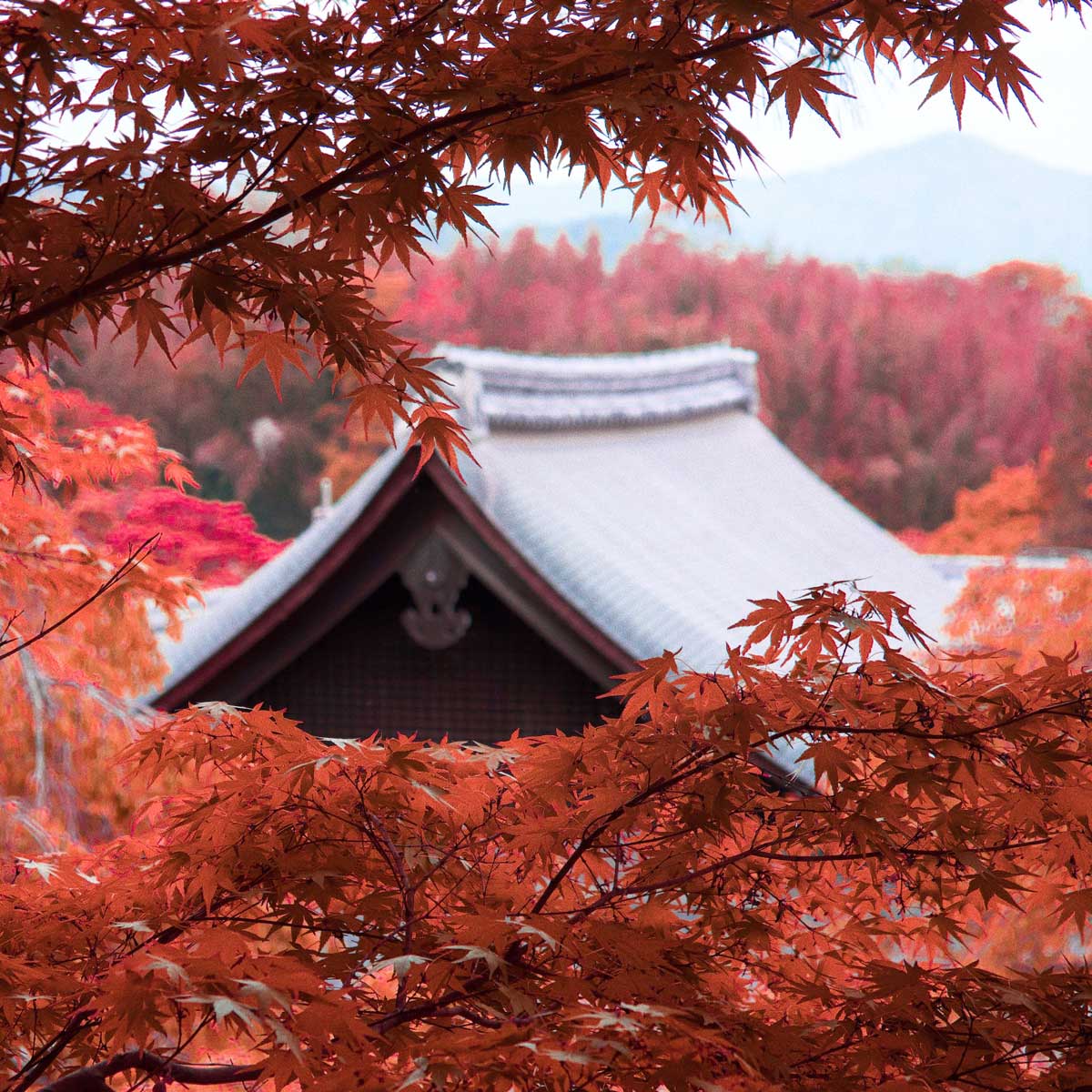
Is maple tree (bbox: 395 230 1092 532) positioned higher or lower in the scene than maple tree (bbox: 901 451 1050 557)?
higher

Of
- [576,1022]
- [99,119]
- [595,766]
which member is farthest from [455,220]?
[576,1022]

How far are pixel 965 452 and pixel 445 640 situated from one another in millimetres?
27596

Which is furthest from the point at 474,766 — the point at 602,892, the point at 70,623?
the point at 70,623

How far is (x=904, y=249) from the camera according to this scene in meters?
83.1

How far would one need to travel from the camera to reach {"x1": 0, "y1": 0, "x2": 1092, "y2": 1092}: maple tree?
1.55 metres

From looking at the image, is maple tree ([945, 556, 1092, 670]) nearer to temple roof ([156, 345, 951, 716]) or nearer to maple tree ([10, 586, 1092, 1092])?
temple roof ([156, 345, 951, 716])

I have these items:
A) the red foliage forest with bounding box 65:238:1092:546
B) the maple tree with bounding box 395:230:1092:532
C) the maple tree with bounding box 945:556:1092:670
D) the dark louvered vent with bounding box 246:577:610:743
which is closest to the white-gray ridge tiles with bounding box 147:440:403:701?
the dark louvered vent with bounding box 246:577:610:743

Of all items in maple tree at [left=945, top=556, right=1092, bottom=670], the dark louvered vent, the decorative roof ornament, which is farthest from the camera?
the decorative roof ornament

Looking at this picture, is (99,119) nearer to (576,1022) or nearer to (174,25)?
(174,25)

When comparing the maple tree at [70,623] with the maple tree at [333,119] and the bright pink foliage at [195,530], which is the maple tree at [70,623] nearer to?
the bright pink foliage at [195,530]

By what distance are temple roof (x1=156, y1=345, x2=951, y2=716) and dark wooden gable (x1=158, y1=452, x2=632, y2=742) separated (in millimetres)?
65

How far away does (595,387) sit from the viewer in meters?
9.10

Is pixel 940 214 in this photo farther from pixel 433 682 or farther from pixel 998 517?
pixel 433 682

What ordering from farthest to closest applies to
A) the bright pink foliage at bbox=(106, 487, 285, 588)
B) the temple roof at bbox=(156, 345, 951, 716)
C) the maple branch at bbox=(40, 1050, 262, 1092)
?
1. the temple roof at bbox=(156, 345, 951, 716)
2. the bright pink foliage at bbox=(106, 487, 285, 588)
3. the maple branch at bbox=(40, 1050, 262, 1092)
